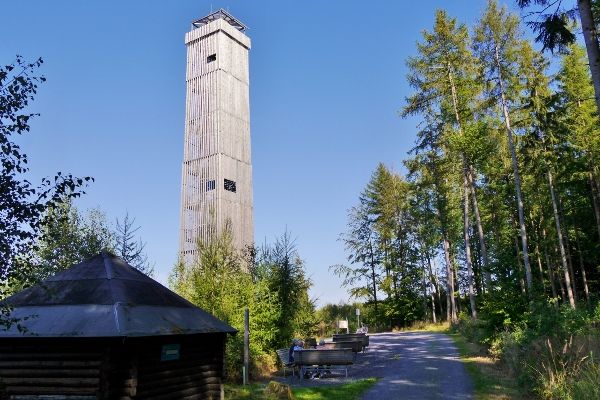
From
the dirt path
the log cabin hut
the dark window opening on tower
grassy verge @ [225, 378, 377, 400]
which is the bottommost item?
grassy verge @ [225, 378, 377, 400]

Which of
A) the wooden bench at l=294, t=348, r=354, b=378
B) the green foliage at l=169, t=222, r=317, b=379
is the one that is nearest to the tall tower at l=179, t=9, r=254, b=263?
the green foliage at l=169, t=222, r=317, b=379

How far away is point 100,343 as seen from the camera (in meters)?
9.62

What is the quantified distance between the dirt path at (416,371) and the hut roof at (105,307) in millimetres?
4821

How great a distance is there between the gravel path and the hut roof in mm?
4581

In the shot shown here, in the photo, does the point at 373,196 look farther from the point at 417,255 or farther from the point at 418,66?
the point at 418,66

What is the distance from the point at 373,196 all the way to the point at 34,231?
1694 inches

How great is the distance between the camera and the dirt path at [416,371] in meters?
11.8

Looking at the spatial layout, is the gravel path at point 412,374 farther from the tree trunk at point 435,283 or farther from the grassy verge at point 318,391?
the tree trunk at point 435,283

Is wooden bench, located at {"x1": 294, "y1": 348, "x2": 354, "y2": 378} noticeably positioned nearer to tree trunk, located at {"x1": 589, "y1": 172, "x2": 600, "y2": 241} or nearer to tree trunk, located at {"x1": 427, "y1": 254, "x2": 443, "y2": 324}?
tree trunk, located at {"x1": 589, "y1": 172, "x2": 600, "y2": 241}

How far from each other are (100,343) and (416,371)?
10.3m

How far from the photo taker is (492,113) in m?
27.1

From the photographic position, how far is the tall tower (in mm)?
38469

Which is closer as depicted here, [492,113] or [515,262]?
[515,262]

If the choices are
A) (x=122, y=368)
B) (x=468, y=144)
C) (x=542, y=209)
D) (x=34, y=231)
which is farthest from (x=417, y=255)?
(x=34, y=231)
